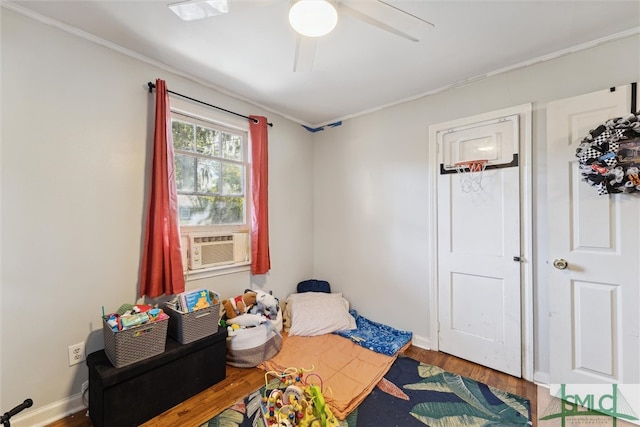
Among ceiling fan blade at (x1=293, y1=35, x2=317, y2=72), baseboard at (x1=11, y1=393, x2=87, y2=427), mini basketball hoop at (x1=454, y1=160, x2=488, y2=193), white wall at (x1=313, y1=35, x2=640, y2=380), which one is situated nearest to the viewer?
ceiling fan blade at (x1=293, y1=35, x2=317, y2=72)

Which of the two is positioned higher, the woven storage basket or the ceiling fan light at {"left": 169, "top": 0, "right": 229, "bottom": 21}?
the ceiling fan light at {"left": 169, "top": 0, "right": 229, "bottom": 21}

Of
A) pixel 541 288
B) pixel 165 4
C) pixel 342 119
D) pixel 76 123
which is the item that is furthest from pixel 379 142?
pixel 76 123

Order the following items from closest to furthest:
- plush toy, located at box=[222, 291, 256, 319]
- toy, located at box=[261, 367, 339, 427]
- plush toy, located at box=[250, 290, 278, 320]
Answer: toy, located at box=[261, 367, 339, 427]
plush toy, located at box=[222, 291, 256, 319]
plush toy, located at box=[250, 290, 278, 320]

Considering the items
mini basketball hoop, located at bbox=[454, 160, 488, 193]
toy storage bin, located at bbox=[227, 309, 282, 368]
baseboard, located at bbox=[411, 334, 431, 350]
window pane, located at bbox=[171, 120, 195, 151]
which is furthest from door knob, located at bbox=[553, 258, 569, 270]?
window pane, located at bbox=[171, 120, 195, 151]

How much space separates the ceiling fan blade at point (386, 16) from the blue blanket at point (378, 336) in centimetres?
236

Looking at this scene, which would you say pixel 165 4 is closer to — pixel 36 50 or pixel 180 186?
pixel 36 50

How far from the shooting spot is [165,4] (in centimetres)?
153

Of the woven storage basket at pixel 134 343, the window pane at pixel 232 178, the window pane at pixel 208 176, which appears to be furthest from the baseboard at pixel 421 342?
the window pane at pixel 208 176

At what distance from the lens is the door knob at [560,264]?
1838 millimetres

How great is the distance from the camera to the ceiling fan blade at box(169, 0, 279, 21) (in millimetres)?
1219

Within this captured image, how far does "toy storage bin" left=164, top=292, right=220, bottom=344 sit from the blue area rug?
52 centimetres

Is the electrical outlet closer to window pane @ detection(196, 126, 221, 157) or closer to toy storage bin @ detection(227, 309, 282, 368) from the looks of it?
toy storage bin @ detection(227, 309, 282, 368)

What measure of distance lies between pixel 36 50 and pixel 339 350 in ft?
9.91

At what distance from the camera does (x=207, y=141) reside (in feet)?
8.16
